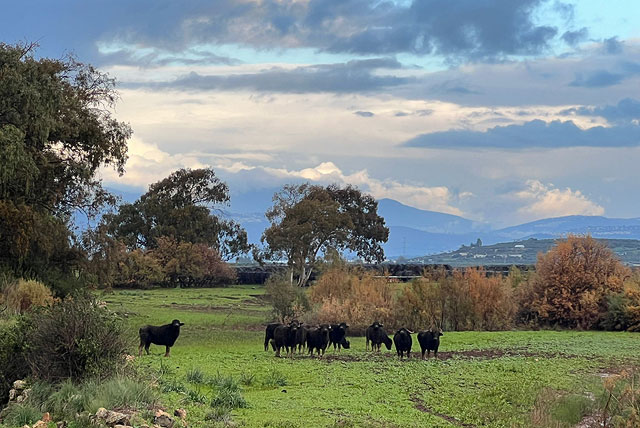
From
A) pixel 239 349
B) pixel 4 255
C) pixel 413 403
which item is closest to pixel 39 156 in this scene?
pixel 4 255

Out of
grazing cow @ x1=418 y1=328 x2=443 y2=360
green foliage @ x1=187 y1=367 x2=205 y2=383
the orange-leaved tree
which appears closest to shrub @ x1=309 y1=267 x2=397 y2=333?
the orange-leaved tree

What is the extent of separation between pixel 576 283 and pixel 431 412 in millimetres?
28977

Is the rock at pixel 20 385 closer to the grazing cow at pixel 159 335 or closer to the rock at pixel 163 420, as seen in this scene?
the rock at pixel 163 420

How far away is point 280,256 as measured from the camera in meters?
76.8

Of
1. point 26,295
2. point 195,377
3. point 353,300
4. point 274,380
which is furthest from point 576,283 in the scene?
point 195,377

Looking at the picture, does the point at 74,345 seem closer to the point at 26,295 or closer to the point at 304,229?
the point at 26,295

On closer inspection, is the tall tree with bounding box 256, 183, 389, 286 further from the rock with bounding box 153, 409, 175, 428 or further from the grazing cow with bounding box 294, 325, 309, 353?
the rock with bounding box 153, 409, 175, 428

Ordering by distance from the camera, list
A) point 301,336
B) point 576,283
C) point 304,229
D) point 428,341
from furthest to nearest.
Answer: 1. point 304,229
2. point 576,283
3. point 301,336
4. point 428,341

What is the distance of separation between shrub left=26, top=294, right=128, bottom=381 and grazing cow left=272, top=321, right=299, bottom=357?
9717mm

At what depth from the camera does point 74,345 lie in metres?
16.4

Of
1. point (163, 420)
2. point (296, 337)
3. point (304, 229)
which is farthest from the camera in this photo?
point (304, 229)

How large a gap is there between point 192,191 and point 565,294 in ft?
163

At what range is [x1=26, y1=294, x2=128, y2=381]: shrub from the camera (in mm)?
16359

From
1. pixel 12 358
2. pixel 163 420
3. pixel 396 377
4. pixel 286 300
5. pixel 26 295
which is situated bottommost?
pixel 163 420
